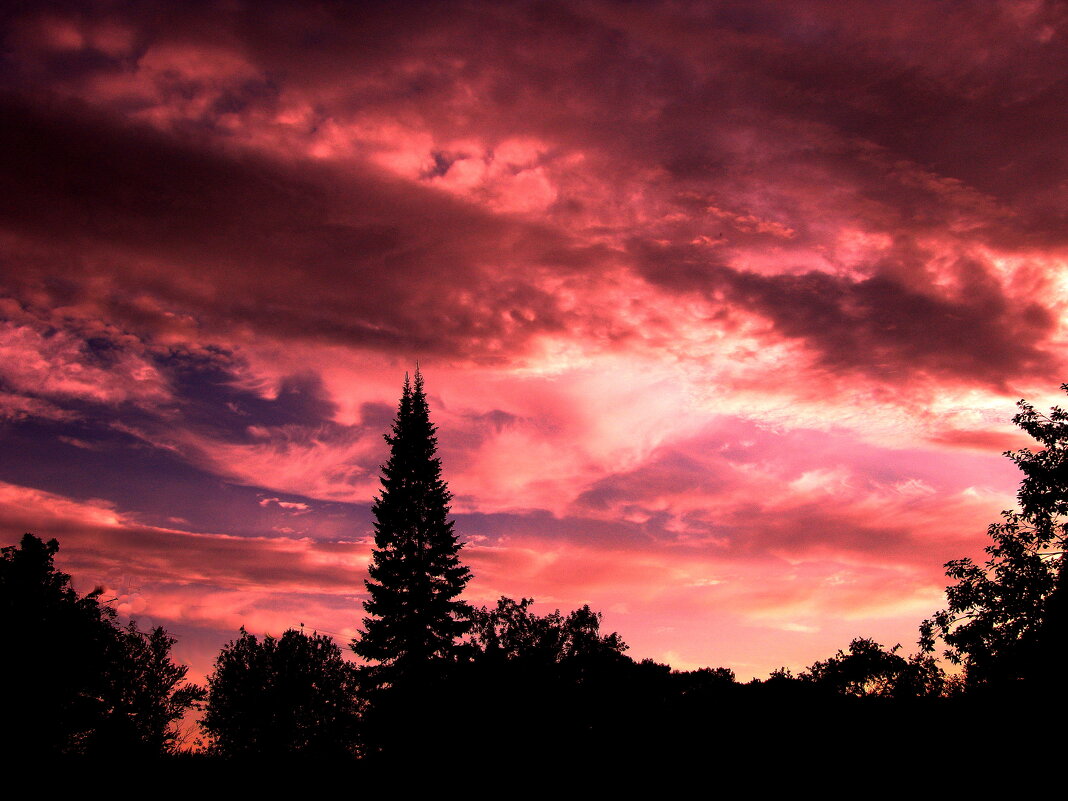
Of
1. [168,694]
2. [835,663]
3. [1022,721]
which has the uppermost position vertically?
[1022,721]

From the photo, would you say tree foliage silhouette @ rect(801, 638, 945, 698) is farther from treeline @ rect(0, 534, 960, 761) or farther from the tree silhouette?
the tree silhouette

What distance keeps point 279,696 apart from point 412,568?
30876 millimetres

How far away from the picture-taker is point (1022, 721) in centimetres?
1068

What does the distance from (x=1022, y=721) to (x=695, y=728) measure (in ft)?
24.1

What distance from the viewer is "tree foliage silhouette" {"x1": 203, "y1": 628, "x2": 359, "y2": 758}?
55.3 m

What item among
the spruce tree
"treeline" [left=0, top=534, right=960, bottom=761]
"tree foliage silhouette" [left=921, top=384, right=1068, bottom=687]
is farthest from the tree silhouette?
"tree foliage silhouette" [left=921, top=384, right=1068, bottom=687]

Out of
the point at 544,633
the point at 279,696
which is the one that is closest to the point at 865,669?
the point at 544,633

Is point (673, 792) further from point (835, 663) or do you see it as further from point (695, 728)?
point (835, 663)

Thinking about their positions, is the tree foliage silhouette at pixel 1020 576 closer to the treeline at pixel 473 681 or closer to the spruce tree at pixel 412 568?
the treeline at pixel 473 681

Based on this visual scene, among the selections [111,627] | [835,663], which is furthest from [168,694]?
[835,663]

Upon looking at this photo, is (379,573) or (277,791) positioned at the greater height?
(379,573)

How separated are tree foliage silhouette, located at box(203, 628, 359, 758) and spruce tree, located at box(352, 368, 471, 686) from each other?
22293 mm

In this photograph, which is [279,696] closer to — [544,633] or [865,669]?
[544,633]

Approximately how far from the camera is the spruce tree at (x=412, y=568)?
36.7m
